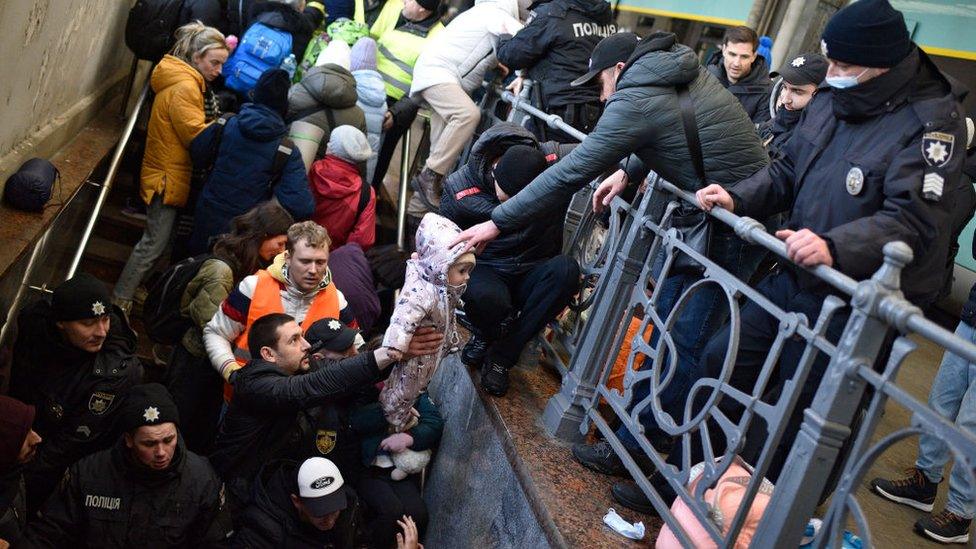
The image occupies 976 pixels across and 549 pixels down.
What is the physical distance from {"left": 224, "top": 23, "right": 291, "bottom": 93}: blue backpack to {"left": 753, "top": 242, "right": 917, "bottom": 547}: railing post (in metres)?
5.54

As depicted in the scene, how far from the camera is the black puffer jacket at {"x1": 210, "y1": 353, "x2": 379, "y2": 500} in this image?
14.0 feet

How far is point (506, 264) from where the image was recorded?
197 inches

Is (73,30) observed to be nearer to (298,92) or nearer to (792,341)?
(298,92)

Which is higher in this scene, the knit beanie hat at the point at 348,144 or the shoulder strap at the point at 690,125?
the shoulder strap at the point at 690,125

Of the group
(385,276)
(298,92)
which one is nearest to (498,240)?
(385,276)

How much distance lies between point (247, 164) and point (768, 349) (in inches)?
154

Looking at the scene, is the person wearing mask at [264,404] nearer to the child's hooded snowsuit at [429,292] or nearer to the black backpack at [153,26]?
the child's hooded snowsuit at [429,292]

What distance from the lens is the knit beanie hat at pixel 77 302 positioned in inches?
173

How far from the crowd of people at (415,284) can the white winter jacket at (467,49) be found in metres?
0.74

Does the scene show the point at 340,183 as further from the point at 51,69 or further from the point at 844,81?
the point at 844,81

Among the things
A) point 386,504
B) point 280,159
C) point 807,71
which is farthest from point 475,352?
point 807,71

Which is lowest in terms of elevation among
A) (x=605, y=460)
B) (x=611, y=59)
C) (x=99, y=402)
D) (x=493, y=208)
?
(x=99, y=402)

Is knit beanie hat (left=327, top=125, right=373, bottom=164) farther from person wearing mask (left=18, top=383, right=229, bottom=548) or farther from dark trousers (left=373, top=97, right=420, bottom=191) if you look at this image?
person wearing mask (left=18, top=383, right=229, bottom=548)

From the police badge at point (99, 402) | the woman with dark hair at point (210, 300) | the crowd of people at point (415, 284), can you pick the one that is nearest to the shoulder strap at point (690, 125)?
the crowd of people at point (415, 284)
